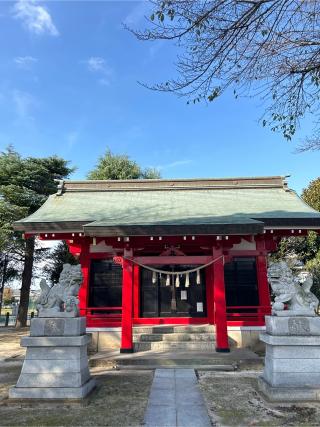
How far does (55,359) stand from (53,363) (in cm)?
8

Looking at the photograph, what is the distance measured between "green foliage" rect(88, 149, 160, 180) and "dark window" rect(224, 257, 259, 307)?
2053 centimetres

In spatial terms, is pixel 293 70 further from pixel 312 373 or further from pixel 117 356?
pixel 117 356

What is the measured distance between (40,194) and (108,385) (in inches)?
647

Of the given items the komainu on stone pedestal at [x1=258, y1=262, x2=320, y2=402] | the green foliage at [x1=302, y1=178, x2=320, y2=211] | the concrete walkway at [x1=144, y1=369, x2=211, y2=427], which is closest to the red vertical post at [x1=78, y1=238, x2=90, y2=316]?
the concrete walkway at [x1=144, y1=369, x2=211, y2=427]

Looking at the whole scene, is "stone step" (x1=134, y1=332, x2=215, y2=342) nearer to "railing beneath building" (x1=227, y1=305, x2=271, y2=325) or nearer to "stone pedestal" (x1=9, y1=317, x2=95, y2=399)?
"railing beneath building" (x1=227, y1=305, x2=271, y2=325)

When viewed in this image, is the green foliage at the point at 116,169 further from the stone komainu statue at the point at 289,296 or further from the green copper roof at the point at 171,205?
the stone komainu statue at the point at 289,296

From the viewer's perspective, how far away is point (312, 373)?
20.1 ft

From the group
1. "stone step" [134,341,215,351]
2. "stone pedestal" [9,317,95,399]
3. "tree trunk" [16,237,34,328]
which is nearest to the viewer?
"stone pedestal" [9,317,95,399]

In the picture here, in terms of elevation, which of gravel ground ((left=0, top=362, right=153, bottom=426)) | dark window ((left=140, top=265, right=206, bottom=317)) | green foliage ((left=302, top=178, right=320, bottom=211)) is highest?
green foliage ((left=302, top=178, right=320, bottom=211))

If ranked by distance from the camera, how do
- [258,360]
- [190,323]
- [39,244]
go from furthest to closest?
[39,244] < [190,323] < [258,360]

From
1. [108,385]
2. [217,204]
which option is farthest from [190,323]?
[108,385]

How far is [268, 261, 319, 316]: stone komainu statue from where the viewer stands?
6492mm

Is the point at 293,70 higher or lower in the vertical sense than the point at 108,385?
higher

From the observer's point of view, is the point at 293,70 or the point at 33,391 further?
the point at 33,391
